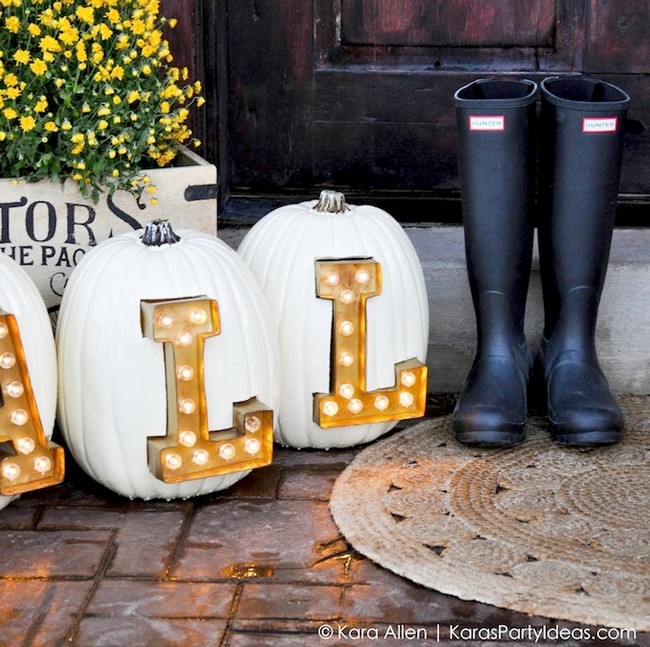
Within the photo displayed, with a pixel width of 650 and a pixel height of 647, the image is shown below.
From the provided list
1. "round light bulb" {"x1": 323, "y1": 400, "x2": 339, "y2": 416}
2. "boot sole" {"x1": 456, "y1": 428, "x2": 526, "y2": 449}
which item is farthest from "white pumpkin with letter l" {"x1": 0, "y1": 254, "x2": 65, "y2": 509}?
"boot sole" {"x1": 456, "y1": 428, "x2": 526, "y2": 449}

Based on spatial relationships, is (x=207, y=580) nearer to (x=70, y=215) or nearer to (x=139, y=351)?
(x=139, y=351)

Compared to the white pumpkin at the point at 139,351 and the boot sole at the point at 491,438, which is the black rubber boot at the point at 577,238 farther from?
the white pumpkin at the point at 139,351

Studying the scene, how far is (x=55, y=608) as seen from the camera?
1559mm

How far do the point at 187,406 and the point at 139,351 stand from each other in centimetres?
11

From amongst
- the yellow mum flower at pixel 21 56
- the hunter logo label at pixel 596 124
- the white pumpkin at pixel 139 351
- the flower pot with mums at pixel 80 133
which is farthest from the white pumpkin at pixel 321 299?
the yellow mum flower at pixel 21 56

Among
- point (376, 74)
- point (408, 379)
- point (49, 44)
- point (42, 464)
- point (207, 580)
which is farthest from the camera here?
point (376, 74)

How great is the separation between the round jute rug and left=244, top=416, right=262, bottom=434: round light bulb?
181 millimetres

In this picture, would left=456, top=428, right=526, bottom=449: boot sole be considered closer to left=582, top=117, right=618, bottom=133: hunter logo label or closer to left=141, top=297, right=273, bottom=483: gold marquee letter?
left=141, top=297, right=273, bottom=483: gold marquee letter

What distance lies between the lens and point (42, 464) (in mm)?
1732

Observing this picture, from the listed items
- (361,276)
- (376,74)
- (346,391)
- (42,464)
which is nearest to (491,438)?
(346,391)

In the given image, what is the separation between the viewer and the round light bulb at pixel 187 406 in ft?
5.74

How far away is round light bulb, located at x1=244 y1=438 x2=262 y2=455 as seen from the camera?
1.81m

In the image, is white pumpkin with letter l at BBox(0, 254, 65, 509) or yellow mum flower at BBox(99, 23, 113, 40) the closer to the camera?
white pumpkin with letter l at BBox(0, 254, 65, 509)

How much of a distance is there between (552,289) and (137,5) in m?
0.93
